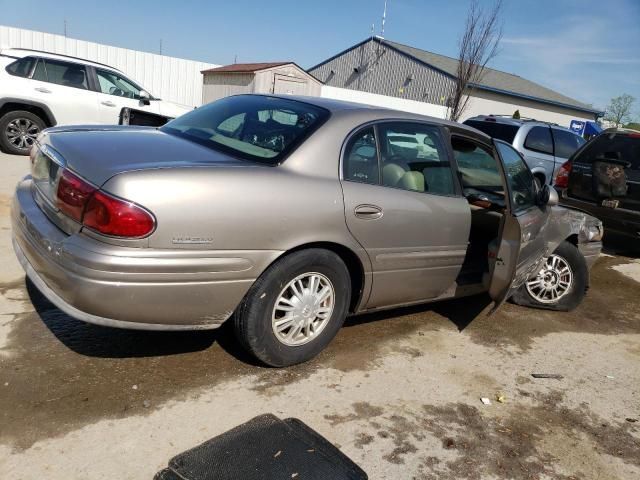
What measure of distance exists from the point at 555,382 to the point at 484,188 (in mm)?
1875

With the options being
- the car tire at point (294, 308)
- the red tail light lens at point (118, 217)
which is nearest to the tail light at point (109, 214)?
the red tail light lens at point (118, 217)

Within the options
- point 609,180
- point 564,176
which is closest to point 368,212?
point 609,180

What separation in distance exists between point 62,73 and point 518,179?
7.66 m

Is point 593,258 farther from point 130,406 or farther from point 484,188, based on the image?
point 130,406

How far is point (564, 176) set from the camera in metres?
7.55

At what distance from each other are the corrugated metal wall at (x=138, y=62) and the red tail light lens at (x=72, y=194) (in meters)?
14.7

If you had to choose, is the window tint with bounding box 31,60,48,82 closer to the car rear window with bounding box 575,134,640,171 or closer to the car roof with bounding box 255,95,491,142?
the car roof with bounding box 255,95,491,142

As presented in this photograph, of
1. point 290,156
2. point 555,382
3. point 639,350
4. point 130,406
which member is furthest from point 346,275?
point 639,350

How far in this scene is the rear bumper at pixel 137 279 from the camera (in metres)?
2.53

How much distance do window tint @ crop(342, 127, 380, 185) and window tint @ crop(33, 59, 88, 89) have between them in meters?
7.34

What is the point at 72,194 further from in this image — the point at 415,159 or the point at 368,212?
the point at 415,159

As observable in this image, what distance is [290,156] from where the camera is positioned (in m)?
3.04

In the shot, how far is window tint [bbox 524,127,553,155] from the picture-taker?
952cm

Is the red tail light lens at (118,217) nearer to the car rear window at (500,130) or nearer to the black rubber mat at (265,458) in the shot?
the black rubber mat at (265,458)
